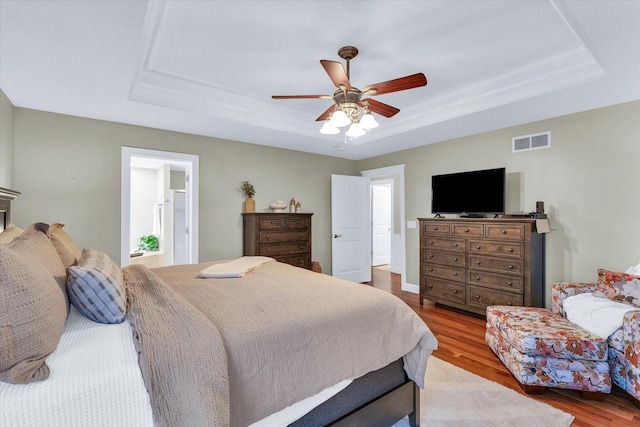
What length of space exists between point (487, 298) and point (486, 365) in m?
1.17

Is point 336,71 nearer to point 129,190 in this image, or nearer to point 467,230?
point 467,230

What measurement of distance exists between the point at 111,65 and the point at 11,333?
216 cm

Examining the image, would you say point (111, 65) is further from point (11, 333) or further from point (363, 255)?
point (363, 255)

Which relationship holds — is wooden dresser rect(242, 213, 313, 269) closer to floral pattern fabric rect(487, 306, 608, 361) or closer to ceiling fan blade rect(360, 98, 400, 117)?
ceiling fan blade rect(360, 98, 400, 117)

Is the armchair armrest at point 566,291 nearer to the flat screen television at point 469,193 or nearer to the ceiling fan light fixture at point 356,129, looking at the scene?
the flat screen television at point 469,193

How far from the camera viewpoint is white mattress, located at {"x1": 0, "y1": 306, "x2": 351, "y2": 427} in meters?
0.83

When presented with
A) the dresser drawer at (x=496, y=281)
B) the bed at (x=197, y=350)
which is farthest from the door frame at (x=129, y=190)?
the dresser drawer at (x=496, y=281)

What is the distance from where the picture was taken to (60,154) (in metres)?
3.28

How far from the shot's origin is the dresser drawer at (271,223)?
4238 millimetres

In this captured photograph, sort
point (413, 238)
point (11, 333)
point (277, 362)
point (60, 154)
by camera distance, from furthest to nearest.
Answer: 1. point (413, 238)
2. point (60, 154)
3. point (277, 362)
4. point (11, 333)

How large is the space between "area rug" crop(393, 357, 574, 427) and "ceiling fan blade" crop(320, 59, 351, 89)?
91.5 inches

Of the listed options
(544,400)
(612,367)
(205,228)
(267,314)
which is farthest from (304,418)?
(205,228)

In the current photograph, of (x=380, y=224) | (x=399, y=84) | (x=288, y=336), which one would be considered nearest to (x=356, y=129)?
(x=399, y=84)

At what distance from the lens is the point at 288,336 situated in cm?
133
